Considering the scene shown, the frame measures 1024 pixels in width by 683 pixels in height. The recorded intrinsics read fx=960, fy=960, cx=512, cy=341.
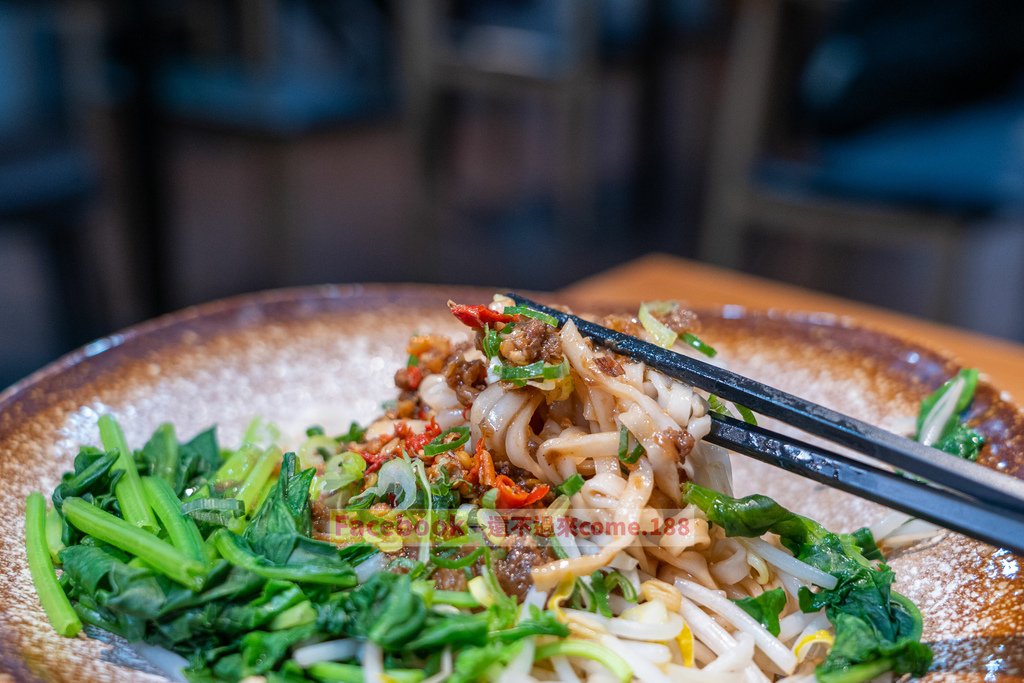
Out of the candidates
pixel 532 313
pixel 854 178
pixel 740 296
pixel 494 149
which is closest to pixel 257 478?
pixel 532 313

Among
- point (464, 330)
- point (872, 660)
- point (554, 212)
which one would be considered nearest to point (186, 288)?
point (554, 212)

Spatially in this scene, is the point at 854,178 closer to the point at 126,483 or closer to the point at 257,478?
the point at 257,478

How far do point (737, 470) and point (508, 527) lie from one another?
0.69 metres

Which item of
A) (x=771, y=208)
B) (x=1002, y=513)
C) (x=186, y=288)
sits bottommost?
(x=186, y=288)

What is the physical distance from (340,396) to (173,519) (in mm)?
744

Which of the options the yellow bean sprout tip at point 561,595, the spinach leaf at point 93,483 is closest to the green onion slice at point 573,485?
the yellow bean sprout tip at point 561,595

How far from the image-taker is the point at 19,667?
1.25m

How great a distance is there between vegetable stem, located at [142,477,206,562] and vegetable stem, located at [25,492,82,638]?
169 mm

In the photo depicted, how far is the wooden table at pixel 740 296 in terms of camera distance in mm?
2977

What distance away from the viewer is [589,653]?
140 centimetres

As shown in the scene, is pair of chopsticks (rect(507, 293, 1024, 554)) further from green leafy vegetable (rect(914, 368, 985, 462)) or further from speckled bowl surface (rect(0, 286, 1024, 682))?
green leafy vegetable (rect(914, 368, 985, 462))

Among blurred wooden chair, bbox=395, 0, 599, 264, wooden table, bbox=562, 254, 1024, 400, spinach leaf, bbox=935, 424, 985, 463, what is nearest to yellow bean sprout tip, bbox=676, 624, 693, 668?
spinach leaf, bbox=935, 424, 985, 463

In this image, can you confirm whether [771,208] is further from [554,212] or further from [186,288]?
[186,288]

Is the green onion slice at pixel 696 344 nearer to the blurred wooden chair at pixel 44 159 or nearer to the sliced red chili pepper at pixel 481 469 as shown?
the sliced red chili pepper at pixel 481 469
